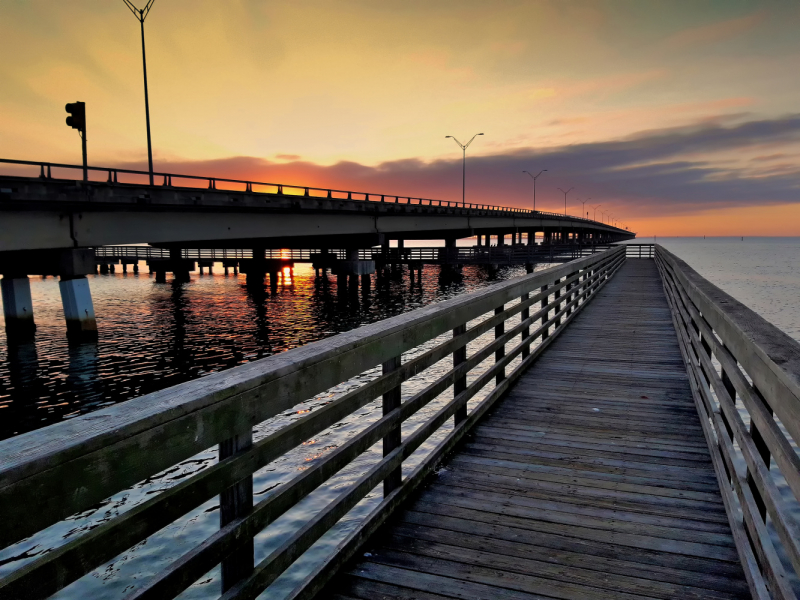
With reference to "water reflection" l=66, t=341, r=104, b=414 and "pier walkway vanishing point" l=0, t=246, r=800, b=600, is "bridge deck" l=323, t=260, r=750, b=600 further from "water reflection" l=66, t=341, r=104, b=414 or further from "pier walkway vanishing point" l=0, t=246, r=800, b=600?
"water reflection" l=66, t=341, r=104, b=414

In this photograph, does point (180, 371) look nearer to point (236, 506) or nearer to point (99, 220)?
point (99, 220)

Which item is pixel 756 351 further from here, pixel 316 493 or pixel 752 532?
pixel 316 493

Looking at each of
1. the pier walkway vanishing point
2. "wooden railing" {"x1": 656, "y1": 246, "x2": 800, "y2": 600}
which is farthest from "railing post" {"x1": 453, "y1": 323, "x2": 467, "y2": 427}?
"wooden railing" {"x1": 656, "y1": 246, "x2": 800, "y2": 600}

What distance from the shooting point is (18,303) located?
87.5 feet

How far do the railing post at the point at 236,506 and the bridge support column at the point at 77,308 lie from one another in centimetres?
2580

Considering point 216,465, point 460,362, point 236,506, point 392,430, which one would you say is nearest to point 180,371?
point 460,362

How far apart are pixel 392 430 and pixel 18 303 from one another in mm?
28985

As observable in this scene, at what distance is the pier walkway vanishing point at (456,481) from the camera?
6.02 feet

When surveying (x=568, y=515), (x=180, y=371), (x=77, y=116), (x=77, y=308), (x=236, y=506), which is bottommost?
(x=180, y=371)

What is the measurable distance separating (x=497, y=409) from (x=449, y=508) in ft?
8.62

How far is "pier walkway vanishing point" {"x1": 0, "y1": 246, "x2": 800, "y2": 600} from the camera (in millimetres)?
1835

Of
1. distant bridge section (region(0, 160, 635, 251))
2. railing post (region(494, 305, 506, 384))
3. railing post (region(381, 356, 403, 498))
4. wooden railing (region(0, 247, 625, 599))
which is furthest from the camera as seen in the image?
distant bridge section (region(0, 160, 635, 251))

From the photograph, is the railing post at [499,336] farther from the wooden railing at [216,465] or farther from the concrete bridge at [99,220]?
the concrete bridge at [99,220]

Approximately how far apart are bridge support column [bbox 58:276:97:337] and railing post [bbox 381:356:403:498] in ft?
81.1
